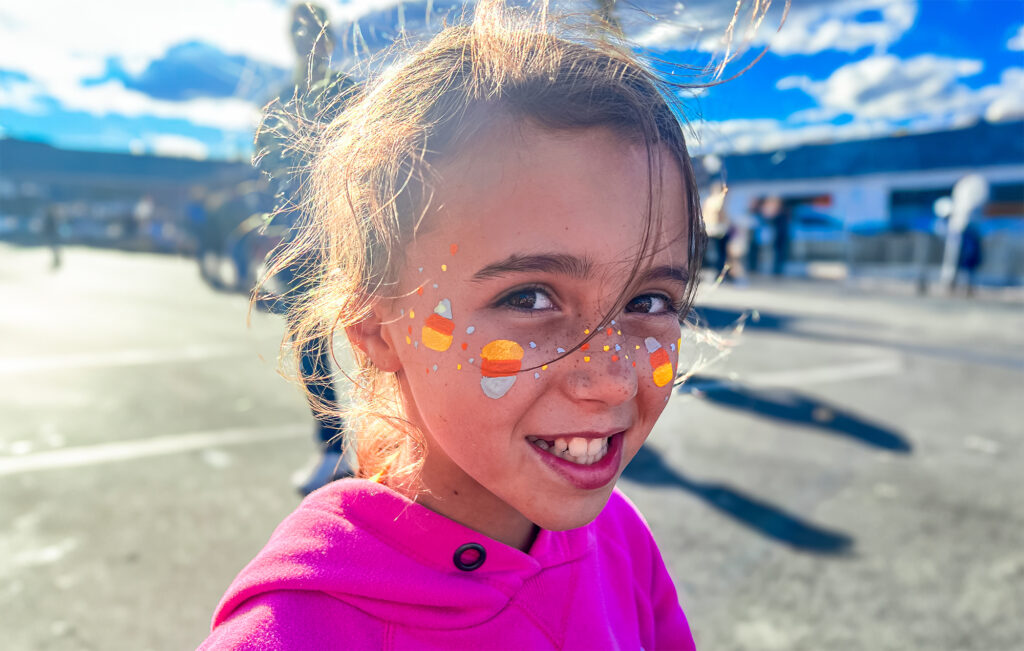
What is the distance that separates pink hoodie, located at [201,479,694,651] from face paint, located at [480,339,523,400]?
0.81 ft

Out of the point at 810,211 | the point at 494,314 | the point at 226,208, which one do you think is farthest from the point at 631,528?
the point at 810,211

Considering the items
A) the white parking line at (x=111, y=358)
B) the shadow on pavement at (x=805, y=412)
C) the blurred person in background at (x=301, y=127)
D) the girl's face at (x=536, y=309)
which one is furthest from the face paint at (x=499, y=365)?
the white parking line at (x=111, y=358)

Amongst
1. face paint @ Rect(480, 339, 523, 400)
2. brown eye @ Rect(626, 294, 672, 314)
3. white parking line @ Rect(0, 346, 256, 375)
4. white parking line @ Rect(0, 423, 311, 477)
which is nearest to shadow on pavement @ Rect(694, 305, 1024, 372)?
white parking line @ Rect(0, 423, 311, 477)

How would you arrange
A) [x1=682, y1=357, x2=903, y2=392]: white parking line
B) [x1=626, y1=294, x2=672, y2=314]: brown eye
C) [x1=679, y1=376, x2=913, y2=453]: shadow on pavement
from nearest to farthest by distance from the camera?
[x1=626, y1=294, x2=672, y2=314]: brown eye
[x1=679, y1=376, x2=913, y2=453]: shadow on pavement
[x1=682, y1=357, x2=903, y2=392]: white parking line

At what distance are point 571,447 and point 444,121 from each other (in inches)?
18.4

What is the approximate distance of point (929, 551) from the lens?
2951 millimetres

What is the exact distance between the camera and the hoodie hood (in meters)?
0.85

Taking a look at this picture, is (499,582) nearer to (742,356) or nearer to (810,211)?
(742,356)

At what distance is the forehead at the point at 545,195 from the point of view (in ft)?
2.72

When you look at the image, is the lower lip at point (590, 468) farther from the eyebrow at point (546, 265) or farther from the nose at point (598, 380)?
the eyebrow at point (546, 265)

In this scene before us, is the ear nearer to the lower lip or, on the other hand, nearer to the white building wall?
the lower lip

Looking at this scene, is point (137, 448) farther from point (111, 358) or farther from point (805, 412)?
point (805, 412)

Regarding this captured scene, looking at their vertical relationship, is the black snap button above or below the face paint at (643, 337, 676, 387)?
below

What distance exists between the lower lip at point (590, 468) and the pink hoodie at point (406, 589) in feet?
0.63
